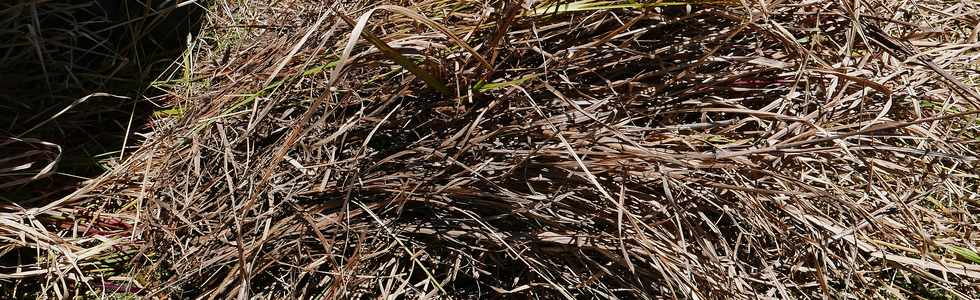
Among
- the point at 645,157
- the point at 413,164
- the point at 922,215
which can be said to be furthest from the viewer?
the point at 922,215

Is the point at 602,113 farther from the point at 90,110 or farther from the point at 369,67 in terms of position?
the point at 90,110

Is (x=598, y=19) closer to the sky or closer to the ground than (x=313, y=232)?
closer to the sky

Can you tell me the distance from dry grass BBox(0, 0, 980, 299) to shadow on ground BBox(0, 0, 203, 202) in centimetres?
11

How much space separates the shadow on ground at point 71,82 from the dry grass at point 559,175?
4.2 inches

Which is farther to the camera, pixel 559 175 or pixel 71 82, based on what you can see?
pixel 71 82

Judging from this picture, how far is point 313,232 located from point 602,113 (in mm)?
625

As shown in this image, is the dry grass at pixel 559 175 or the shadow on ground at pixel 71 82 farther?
the shadow on ground at pixel 71 82

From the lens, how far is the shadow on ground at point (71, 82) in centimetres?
183

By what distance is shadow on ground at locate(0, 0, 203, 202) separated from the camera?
1.83m

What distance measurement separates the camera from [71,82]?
77.3 inches

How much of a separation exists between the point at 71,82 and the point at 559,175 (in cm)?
122

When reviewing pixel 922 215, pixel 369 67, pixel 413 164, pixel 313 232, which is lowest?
pixel 922 215

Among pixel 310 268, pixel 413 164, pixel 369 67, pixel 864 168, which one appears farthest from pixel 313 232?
pixel 864 168

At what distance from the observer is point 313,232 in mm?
1642
